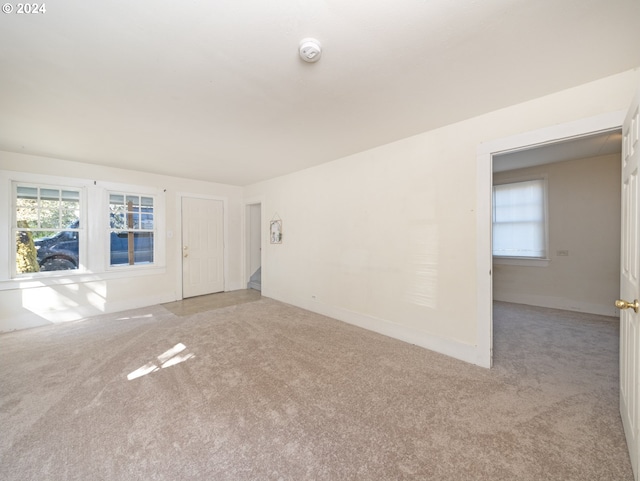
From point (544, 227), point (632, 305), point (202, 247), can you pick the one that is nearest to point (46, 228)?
point (202, 247)

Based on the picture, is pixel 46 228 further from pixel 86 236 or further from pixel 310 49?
pixel 310 49

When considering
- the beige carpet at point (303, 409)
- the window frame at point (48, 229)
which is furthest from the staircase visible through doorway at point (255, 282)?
the window frame at point (48, 229)

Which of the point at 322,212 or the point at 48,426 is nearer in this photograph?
the point at 48,426

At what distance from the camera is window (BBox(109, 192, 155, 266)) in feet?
14.1

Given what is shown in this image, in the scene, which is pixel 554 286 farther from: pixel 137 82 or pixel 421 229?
pixel 137 82

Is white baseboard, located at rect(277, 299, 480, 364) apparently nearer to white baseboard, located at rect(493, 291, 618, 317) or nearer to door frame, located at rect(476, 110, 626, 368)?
door frame, located at rect(476, 110, 626, 368)

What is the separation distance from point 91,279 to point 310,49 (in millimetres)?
4753

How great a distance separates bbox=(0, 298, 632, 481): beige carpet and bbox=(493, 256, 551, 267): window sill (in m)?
1.60

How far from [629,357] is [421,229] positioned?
177 centimetres

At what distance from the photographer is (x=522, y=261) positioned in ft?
15.5

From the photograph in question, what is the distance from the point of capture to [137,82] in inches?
73.1

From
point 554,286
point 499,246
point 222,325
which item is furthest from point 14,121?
point 554,286

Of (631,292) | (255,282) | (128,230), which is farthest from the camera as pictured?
(255,282)

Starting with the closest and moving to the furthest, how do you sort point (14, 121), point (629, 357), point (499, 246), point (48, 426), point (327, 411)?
point (629, 357) → point (48, 426) → point (327, 411) → point (14, 121) → point (499, 246)
